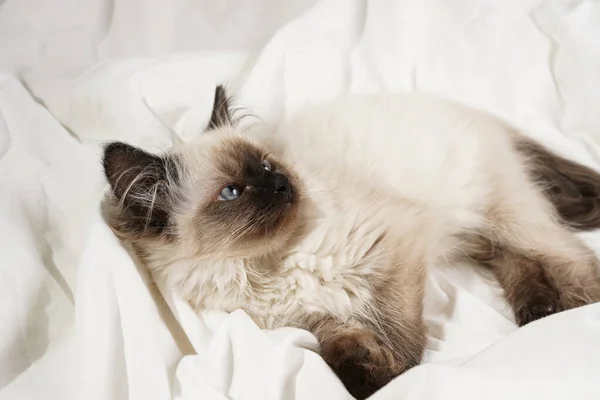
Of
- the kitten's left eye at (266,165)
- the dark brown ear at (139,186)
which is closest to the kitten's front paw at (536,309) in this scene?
the kitten's left eye at (266,165)

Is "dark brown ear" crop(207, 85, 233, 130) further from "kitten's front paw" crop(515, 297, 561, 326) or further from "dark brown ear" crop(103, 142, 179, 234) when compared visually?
"kitten's front paw" crop(515, 297, 561, 326)

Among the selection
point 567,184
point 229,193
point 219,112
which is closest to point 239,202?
point 229,193

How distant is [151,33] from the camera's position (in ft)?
6.88

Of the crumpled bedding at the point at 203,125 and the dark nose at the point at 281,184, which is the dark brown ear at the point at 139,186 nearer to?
the crumpled bedding at the point at 203,125

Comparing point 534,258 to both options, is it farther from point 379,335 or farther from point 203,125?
point 203,125

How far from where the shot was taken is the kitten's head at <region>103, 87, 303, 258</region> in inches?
48.4

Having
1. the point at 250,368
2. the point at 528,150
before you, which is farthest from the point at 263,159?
the point at 528,150

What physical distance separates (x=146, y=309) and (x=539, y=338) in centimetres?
78

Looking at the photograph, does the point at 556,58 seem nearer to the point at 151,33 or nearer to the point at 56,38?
the point at 151,33

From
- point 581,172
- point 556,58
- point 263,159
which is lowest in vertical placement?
point 581,172

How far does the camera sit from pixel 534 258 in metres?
1.52

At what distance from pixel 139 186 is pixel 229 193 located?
0.65 ft

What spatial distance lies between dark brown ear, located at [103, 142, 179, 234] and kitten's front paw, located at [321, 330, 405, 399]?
463mm

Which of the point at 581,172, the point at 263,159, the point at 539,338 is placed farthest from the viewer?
the point at 581,172
